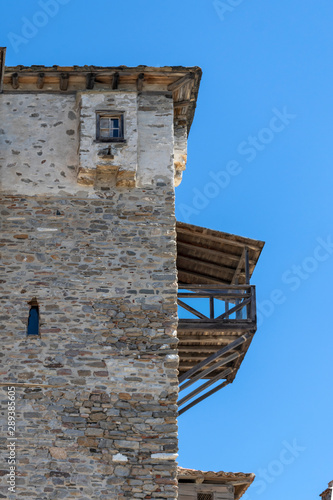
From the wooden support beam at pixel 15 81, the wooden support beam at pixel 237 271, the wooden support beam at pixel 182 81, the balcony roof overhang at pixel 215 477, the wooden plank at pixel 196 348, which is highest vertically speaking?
the wooden support beam at pixel 182 81

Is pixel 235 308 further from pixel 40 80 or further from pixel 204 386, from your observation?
pixel 40 80

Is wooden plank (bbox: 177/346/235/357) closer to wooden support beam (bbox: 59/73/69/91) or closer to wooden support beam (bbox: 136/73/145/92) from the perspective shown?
wooden support beam (bbox: 136/73/145/92)

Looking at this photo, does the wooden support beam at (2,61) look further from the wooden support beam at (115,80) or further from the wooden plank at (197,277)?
the wooden plank at (197,277)

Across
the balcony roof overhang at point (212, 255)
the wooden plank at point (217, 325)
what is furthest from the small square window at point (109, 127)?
the wooden plank at point (217, 325)

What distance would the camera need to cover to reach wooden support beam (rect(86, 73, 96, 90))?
17359 millimetres

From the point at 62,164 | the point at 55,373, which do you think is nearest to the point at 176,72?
the point at 62,164

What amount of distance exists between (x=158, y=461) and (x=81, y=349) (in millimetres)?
1999

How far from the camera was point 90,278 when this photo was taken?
16062mm

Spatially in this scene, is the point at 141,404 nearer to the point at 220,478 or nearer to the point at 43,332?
the point at 43,332

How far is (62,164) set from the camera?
17.0m

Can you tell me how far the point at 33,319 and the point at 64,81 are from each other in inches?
164

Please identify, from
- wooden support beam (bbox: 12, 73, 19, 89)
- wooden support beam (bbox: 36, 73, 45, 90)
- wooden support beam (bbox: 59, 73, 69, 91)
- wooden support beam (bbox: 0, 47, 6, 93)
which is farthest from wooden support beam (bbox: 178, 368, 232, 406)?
wooden support beam (bbox: 0, 47, 6, 93)

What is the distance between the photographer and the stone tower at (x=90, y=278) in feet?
49.0

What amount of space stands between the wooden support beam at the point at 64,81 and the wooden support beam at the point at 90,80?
0.34 metres
